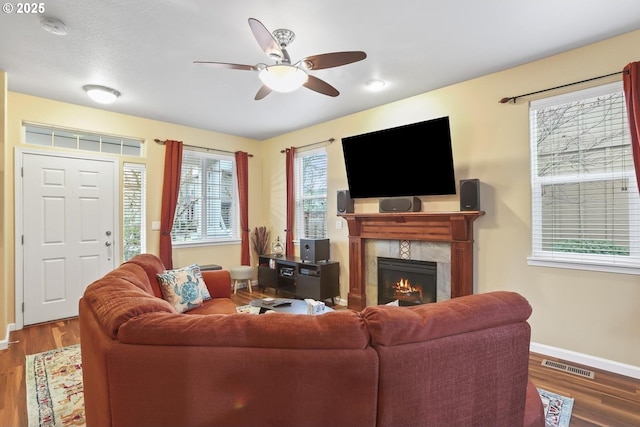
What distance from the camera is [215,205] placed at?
5477 mm

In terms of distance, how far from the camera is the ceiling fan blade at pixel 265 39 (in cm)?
187

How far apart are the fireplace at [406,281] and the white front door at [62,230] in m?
3.66

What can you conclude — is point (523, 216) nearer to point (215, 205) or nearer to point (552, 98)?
point (552, 98)

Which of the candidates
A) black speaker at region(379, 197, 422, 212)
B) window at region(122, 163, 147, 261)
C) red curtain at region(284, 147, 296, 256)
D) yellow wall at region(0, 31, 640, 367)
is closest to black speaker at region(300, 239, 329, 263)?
yellow wall at region(0, 31, 640, 367)

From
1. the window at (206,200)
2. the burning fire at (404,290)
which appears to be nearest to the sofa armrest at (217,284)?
the window at (206,200)

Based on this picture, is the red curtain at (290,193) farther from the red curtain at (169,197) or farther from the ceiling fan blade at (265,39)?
the ceiling fan blade at (265,39)

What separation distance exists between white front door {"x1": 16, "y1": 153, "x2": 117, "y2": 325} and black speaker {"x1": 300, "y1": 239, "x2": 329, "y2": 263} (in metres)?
2.60

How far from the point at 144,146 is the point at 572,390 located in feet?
18.0

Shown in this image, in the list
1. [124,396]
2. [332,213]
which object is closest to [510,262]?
[332,213]

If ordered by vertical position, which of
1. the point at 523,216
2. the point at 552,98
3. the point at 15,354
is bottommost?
the point at 15,354

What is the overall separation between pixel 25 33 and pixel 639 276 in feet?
17.0

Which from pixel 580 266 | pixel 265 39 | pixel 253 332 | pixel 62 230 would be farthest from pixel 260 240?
pixel 253 332

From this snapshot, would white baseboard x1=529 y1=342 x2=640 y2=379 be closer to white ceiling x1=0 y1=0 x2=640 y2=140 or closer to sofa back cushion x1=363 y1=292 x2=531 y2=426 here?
sofa back cushion x1=363 y1=292 x2=531 y2=426

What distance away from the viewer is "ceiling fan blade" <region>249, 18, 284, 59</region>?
1867 mm
